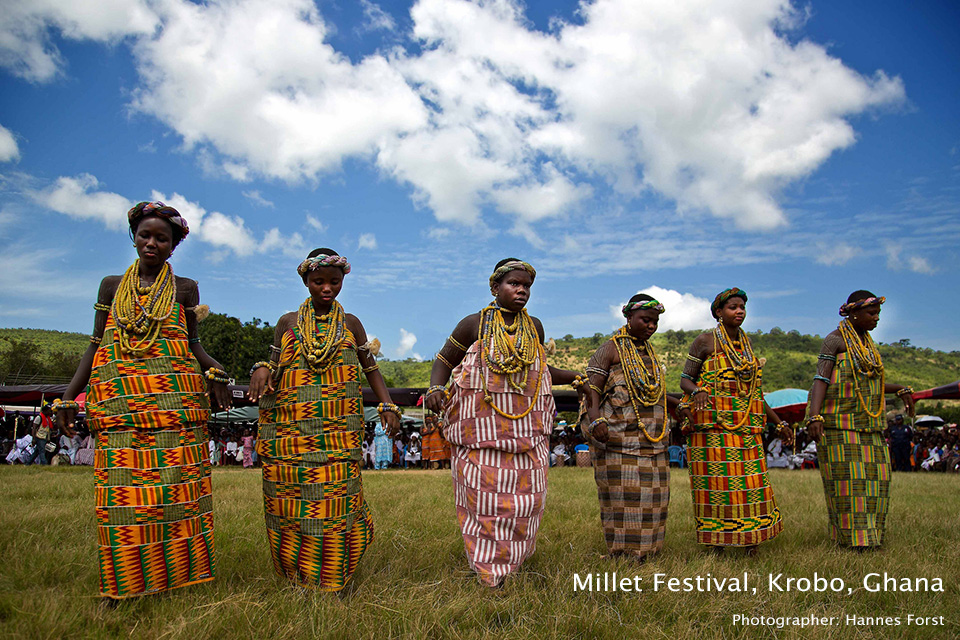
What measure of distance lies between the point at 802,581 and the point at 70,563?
491 cm

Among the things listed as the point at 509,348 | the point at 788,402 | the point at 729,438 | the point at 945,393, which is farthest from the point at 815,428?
the point at 788,402

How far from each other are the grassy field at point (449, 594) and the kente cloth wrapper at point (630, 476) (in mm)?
229

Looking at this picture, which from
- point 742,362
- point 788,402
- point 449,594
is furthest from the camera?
point 788,402

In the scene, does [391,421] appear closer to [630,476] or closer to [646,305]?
[630,476]

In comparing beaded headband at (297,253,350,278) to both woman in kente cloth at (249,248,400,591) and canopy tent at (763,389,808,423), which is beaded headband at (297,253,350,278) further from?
canopy tent at (763,389,808,423)

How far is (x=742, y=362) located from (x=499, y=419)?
101 inches

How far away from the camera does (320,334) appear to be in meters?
4.15

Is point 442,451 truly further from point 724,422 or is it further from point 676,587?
point 724,422

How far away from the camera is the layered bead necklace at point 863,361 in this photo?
5766 millimetres

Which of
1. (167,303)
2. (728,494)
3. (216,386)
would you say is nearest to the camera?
(167,303)

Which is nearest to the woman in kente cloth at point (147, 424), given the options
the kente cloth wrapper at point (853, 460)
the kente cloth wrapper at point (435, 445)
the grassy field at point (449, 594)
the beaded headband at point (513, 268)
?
the grassy field at point (449, 594)

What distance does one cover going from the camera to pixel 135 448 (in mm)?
3510

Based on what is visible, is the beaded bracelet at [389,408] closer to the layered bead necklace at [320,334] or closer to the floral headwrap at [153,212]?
the layered bead necklace at [320,334]

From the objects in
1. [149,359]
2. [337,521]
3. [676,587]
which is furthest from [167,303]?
[676,587]
